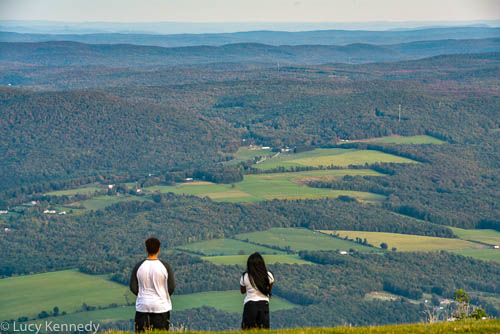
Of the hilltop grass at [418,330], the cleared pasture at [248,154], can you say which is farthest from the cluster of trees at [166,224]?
the hilltop grass at [418,330]

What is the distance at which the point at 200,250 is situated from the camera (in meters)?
70.9

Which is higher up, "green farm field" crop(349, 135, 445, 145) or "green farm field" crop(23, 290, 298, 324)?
"green farm field" crop(23, 290, 298, 324)

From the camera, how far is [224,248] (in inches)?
2790

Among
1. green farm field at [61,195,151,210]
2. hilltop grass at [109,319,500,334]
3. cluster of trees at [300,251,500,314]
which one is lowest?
green farm field at [61,195,151,210]

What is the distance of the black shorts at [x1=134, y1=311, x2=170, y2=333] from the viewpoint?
49.8 ft

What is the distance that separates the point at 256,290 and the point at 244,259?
48694 millimetres

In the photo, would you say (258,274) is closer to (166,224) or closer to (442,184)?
(166,224)

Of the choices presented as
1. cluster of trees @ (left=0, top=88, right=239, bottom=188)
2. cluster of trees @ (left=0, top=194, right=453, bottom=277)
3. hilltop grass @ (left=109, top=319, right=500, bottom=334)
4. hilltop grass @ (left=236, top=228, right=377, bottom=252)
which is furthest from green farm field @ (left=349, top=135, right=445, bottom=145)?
hilltop grass @ (left=109, top=319, right=500, bottom=334)

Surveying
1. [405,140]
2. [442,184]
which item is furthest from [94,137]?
[442,184]

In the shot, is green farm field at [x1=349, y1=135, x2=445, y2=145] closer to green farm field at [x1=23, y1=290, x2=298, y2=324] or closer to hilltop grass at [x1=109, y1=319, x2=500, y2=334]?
green farm field at [x1=23, y1=290, x2=298, y2=324]

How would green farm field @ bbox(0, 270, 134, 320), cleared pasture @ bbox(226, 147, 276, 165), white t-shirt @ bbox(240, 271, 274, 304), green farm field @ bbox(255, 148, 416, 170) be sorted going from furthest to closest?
cleared pasture @ bbox(226, 147, 276, 165) → green farm field @ bbox(255, 148, 416, 170) → green farm field @ bbox(0, 270, 134, 320) → white t-shirt @ bbox(240, 271, 274, 304)

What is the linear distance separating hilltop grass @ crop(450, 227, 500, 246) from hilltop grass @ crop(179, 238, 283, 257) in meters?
19.7

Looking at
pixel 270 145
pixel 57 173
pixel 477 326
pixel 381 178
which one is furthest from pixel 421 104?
pixel 477 326

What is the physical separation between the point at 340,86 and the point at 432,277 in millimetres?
123998
